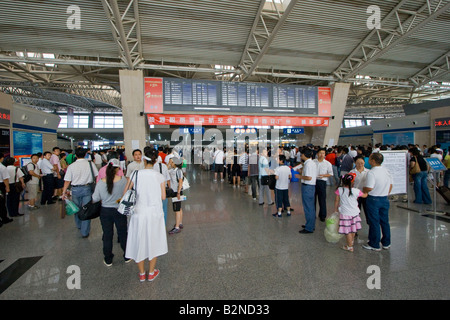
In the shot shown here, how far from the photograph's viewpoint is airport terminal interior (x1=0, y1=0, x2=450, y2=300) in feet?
8.67

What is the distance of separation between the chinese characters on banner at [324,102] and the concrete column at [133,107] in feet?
30.9

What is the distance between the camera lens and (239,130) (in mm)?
13828

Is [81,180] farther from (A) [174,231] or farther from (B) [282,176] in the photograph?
(B) [282,176]

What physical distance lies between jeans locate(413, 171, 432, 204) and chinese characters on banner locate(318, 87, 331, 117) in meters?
6.96

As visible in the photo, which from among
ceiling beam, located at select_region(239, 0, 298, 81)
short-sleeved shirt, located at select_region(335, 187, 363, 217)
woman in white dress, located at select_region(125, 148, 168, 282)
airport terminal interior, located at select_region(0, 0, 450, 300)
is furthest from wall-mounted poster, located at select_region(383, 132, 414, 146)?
woman in white dress, located at select_region(125, 148, 168, 282)

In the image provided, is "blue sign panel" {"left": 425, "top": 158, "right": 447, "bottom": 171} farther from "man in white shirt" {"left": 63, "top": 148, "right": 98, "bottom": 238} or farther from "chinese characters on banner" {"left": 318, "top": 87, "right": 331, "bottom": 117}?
"chinese characters on banner" {"left": 318, "top": 87, "right": 331, "bottom": 117}

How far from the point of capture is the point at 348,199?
330 centimetres

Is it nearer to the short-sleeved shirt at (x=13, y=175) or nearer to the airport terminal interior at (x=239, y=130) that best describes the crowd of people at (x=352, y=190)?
the airport terminal interior at (x=239, y=130)

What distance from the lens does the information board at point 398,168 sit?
5.68 metres

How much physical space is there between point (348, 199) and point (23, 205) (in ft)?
27.4

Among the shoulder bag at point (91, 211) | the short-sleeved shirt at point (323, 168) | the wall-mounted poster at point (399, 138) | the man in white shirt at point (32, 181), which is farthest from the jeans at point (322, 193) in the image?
the wall-mounted poster at point (399, 138)

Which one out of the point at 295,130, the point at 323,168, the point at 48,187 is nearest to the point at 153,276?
the point at 323,168
